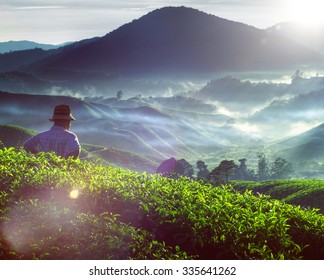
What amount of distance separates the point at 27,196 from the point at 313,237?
5.23 meters

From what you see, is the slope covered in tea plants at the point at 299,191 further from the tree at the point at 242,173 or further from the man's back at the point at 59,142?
the tree at the point at 242,173

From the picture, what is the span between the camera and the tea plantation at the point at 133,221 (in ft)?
24.9

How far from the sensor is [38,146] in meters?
13.0

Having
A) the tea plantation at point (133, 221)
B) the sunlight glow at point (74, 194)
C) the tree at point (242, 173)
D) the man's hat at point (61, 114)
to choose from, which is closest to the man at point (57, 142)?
the man's hat at point (61, 114)

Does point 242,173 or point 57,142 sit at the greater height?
point 242,173

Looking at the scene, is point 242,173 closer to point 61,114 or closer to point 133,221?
point 61,114

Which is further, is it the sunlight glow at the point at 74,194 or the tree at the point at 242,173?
the tree at the point at 242,173

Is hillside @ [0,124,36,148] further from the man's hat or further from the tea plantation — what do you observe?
the tea plantation

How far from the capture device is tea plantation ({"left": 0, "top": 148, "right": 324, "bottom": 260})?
7.59 metres

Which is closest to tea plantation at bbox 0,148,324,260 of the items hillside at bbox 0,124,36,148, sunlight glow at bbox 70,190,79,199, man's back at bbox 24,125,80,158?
sunlight glow at bbox 70,190,79,199

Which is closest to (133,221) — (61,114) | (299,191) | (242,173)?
(61,114)

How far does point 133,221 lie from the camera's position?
29.1 ft

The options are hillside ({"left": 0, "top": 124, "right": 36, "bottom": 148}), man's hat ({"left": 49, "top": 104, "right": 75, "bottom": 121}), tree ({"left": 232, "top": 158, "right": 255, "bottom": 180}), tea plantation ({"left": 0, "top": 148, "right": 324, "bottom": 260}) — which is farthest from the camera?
tree ({"left": 232, "top": 158, "right": 255, "bottom": 180})
